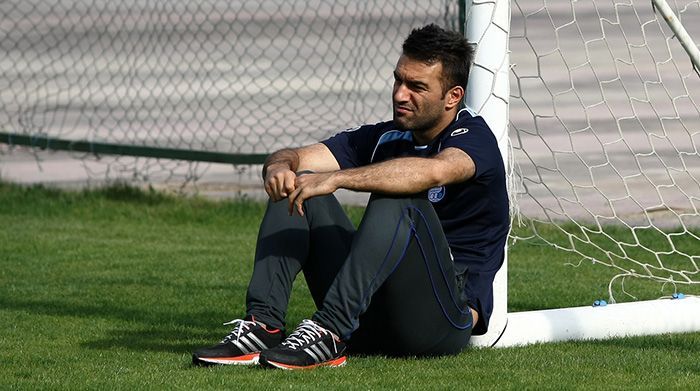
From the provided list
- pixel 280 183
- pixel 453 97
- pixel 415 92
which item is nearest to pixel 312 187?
pixel 280 183

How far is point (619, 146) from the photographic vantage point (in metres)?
10.3

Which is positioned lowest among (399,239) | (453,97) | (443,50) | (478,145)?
(399,239)

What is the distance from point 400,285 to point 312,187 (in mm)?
412

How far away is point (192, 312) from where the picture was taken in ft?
20.2

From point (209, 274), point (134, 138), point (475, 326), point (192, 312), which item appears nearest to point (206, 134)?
point (134, 138)

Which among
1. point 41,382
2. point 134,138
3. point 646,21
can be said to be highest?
point 646,21

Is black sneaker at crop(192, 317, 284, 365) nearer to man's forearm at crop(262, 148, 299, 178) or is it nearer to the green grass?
the green grass

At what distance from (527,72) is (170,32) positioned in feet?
10.5

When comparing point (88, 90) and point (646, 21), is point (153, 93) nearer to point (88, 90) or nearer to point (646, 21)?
point (88, 90)

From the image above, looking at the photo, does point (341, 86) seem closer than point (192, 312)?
No

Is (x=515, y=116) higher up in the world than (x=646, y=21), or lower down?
lower down

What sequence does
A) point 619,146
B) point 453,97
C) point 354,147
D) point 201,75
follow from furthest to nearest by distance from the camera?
point 201,75, point 619,146, point 354,147, point 453,97

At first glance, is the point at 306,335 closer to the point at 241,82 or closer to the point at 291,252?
the point at 291,252

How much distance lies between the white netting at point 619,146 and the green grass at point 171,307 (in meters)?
0.32
